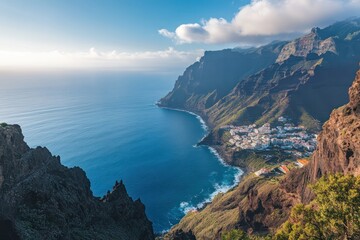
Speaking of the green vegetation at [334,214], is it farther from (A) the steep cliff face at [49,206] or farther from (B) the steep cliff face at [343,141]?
(B) the steep cliff face at [343,141]

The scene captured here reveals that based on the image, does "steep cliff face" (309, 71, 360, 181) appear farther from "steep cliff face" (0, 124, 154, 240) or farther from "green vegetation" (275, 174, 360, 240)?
"steep cliff face" (0, 124, 154, 240)

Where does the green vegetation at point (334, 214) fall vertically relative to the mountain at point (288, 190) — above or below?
above

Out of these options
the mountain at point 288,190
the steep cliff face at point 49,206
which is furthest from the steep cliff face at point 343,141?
the steep cliff face at point 49,206

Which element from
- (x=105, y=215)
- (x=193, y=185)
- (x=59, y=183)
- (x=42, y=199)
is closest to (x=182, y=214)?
(x=193, y=185)

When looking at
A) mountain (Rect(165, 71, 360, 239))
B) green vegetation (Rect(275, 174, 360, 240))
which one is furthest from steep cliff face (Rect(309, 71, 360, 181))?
green vegetation (Rect(275, 174, 360, 240))

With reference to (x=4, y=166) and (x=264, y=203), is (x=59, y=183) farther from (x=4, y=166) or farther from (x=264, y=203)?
(x=264, y=203)

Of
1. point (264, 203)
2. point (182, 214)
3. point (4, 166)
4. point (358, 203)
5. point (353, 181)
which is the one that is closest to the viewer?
point (358, 203)
